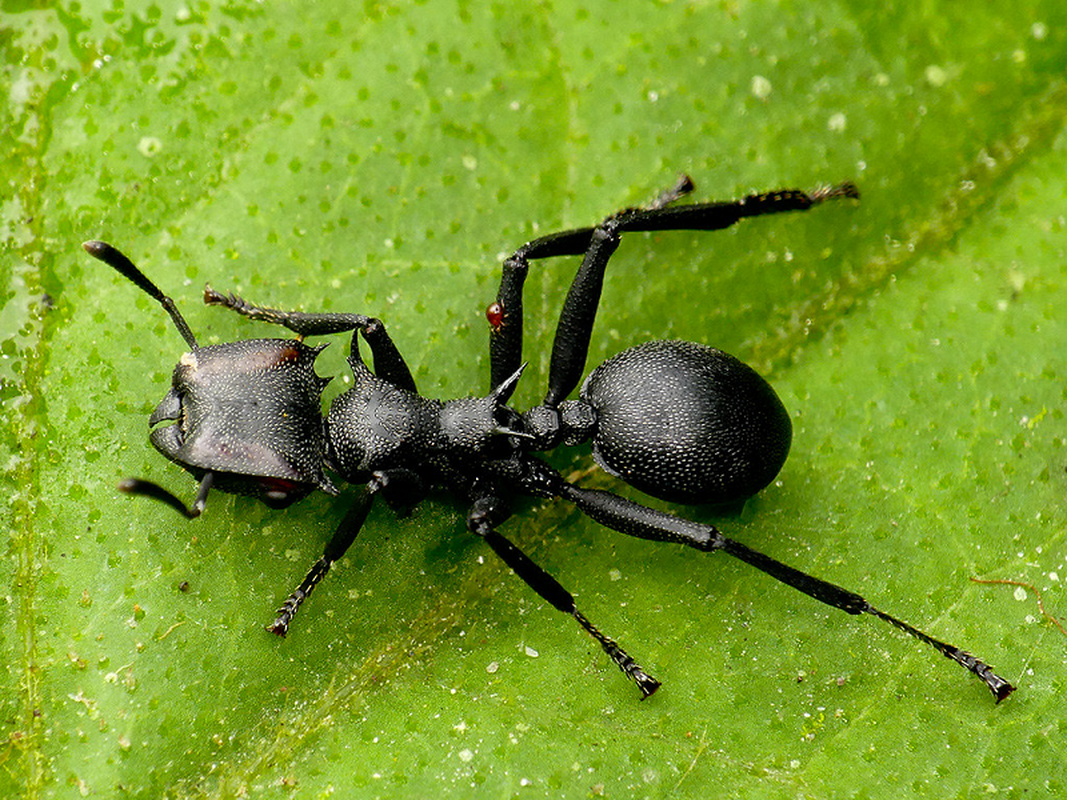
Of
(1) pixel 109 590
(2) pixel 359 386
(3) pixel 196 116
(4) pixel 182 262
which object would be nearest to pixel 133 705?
(1) pixel 109 590

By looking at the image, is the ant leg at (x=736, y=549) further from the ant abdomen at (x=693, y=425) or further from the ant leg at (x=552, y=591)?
the ant leg at (x=552, y=591)

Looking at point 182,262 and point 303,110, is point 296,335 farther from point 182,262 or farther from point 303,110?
point 303,110

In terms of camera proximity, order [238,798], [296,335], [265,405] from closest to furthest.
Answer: [238,798]
[265,405]
[296,335]

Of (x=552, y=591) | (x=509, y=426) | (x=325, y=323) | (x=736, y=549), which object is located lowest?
(x=552, y=591)

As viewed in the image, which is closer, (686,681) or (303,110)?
(686,681)

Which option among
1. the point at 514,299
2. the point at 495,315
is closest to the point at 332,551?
the point at 495,315

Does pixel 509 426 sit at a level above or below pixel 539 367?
below

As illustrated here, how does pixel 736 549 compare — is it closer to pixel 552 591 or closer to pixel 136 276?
pixel 552 591

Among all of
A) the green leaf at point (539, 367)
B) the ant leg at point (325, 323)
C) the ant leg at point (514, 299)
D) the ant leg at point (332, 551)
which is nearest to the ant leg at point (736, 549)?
the green leaf at point (539, 367)
